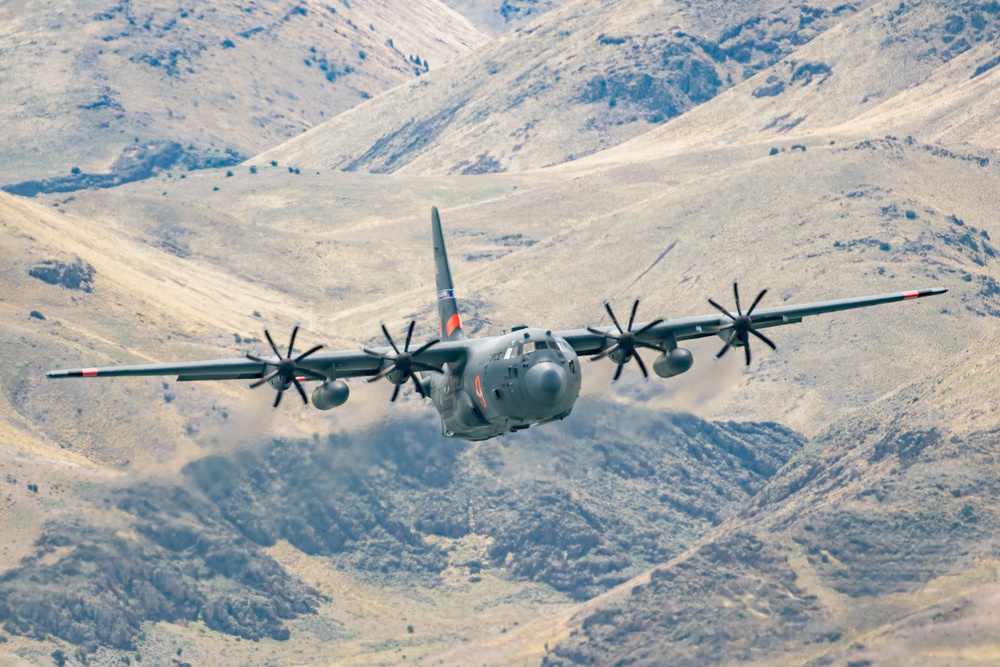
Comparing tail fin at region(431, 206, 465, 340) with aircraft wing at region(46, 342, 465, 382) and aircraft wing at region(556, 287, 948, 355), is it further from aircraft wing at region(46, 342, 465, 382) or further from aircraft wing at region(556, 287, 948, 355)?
aircraft wing at region(46, 342, 465, 382)

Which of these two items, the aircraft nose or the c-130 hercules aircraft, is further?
the c-130 hercules aircraft

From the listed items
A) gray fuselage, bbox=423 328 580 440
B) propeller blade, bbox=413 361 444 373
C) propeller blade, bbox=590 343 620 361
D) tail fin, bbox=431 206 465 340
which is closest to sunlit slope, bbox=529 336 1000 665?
tail fin, bbox=431 206 465 340

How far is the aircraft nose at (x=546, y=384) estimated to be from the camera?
2589 inches

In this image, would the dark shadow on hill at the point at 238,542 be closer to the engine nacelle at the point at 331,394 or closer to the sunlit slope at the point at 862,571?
the sunlit slope at the point at 862,571

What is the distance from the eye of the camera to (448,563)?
643 ft

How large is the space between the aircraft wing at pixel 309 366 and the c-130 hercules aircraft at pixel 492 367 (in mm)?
42

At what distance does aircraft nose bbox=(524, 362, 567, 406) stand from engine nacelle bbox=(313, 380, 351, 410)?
774 cm

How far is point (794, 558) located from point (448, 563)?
138 feet

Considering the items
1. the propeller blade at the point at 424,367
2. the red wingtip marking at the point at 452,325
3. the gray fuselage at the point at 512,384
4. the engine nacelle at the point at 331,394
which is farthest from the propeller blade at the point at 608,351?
the red wingtip marking at the point at 452,325

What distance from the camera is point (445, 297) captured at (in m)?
87.4

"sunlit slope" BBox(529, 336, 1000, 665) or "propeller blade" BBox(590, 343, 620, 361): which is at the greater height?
"propeller blade" BBox(590, 343, 620, 361)

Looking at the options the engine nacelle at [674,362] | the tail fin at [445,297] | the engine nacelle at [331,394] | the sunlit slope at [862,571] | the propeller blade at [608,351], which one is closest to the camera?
the engine nacelle at [331,394]

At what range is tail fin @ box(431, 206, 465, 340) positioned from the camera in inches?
3324

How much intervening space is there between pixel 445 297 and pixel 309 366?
16.5 metres
